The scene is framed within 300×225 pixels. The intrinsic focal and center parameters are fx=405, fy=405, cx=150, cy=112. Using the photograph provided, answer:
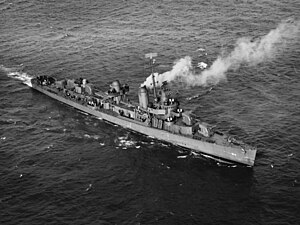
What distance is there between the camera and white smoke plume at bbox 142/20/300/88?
118000 millimetres

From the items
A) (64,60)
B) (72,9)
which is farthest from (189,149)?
(72,9)

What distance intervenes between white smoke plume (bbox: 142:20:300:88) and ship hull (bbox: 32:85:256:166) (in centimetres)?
1504

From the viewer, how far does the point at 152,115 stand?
98.2m

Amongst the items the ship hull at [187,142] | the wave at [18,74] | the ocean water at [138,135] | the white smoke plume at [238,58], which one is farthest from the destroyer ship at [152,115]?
the white smoke plume at [238,58]

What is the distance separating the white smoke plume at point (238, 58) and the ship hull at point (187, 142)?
49.3 feet

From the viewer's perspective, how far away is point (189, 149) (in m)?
91.8

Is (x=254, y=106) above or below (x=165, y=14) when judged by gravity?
below

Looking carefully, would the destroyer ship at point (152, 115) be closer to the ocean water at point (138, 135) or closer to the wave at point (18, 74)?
the ocean water at point (138, 135)

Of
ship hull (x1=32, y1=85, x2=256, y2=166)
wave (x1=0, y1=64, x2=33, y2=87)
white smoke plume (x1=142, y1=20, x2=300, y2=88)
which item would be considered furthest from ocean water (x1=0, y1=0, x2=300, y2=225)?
white smoke plume (x1=142, y1=20, x2=300, y2=88)

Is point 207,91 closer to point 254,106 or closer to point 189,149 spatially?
point 254,106

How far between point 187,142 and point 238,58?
160 ft

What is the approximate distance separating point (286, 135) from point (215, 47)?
177 feet

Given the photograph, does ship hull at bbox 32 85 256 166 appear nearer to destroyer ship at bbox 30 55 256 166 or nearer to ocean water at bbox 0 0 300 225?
destroyer ship at bbox 30 55 256 166

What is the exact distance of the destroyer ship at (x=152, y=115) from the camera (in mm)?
86875
